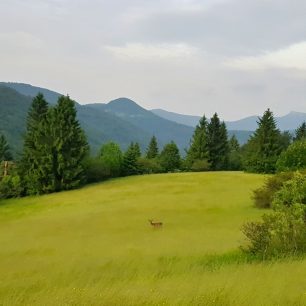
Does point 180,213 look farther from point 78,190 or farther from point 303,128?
point 303,128

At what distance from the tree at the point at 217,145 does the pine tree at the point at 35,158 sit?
33.9 meters

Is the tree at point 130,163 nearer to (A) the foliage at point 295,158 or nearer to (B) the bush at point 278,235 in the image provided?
(A) the foliage at point 295,158

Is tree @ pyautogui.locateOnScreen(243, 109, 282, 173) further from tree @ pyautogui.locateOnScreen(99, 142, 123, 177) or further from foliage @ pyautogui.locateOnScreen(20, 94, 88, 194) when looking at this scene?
foliage @ pyautogui.locateOnScreen(20, 94, 88, 194)

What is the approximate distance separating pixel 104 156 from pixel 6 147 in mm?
29622

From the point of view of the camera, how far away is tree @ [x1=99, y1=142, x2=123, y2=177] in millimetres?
70688

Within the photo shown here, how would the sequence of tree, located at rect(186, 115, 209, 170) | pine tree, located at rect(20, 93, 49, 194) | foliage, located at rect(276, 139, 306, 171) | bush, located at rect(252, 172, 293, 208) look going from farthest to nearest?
tree, located at rect(186, 115, 209, 170), pine tree, located at rect(20, 93, 49, 194), foliage, located at rect(276, 139, 306, 171), bush, located at rect(252, 172, 293, 208)

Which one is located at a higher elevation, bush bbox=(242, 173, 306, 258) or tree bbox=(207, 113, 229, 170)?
tree bbox=(207, 113, 229, 170)

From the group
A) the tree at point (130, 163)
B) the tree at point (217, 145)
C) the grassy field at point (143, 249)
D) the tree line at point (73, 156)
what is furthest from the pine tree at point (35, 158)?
the tree at point (217, 145)

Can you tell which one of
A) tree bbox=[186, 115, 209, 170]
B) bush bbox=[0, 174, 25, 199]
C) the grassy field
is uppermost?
tree bbox=[186, 115, 209, 170]

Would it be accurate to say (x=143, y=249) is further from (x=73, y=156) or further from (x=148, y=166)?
(x=148, y=166)

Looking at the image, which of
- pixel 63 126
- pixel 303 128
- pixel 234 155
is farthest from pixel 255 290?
pixel 303 128

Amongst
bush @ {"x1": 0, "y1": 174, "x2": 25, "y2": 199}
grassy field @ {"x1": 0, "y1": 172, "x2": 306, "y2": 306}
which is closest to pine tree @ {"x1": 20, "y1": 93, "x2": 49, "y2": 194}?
bush @ {"x1": 0, "y1": 174, "x2": 25, "y2": 199}

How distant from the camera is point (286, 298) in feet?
22.5

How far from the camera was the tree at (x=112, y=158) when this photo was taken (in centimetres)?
7069
